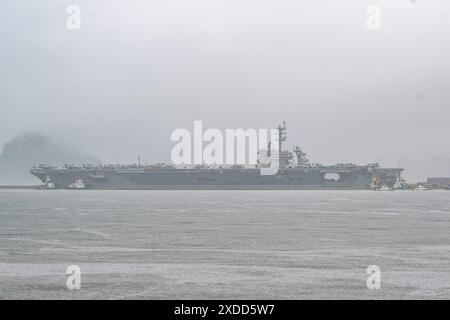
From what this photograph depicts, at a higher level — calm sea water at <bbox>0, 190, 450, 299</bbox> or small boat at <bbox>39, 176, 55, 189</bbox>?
calm sea water at <bbox>0, 190, 450, 299</bbox>

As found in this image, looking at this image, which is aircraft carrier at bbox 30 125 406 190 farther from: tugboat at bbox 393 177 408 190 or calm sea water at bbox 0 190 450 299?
calm sea water at bbox 0 190 450 299

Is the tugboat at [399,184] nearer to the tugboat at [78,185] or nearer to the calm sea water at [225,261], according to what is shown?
the tugboat at [78,185]

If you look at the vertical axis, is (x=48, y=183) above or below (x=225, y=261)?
below

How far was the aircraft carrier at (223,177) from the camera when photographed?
11419 centimetres

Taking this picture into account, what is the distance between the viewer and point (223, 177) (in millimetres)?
114062

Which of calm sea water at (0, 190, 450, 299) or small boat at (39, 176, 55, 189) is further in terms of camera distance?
small boat at (39, 176, 55, 189)

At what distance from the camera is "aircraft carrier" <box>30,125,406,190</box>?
114m

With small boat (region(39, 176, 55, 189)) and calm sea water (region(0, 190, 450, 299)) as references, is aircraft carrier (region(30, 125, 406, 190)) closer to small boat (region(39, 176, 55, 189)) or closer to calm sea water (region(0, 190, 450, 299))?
small boat (region(39, 176, 55, 189))

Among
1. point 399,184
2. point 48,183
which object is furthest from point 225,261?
point 399,184

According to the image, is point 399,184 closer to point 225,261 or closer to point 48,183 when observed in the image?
point 48,183

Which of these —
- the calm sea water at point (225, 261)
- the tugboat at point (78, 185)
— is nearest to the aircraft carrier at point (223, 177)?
the tugboat at point (78, 185)

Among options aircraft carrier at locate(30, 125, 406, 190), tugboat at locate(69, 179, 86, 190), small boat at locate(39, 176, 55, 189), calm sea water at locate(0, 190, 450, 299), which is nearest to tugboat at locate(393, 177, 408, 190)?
aircraft carrier at locate(30, 125, 406, 190)

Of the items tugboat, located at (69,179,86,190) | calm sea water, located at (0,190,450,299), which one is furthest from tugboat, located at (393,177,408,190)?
calm sea water, located at (0,190,450,299)

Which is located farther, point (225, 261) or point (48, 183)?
point (48, 183)
